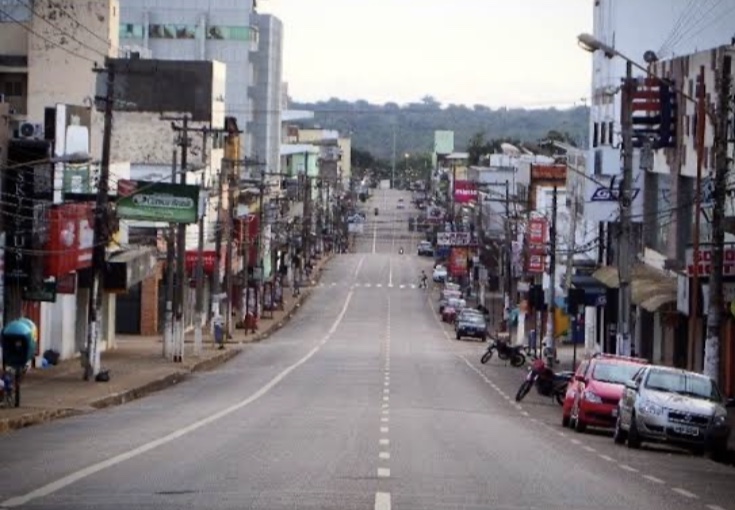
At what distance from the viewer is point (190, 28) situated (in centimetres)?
15050

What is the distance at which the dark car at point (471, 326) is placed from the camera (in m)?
99.3

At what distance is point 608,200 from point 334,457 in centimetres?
4850

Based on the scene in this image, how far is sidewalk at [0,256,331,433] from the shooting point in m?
38.7

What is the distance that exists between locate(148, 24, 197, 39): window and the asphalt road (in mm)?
95431

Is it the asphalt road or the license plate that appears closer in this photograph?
the asphalt road

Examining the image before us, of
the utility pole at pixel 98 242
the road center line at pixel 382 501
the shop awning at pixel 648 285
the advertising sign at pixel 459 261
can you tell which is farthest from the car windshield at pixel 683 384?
the advertising sign at pixel 459 261

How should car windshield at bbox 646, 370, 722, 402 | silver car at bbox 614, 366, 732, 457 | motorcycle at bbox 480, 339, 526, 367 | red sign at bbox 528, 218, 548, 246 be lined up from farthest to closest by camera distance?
red sign at bbox 528, 218, 548, 246 < motorcycle at bbox 480, 339, 526, 367 < car windshield at bbox 646, 370, 722, 402 < silver car at bbox 614, 366, 732, 457

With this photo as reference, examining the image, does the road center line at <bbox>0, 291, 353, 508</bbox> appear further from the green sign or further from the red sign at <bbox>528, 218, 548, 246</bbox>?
the red sign at <bbox>528, 218, 548, 246</bbox>

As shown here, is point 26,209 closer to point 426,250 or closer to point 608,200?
point 608,200

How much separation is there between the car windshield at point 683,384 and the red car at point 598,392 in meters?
2.86

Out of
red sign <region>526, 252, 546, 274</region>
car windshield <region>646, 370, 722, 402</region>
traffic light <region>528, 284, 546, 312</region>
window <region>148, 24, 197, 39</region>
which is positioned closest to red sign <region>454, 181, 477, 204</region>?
window <region>148, 24, 197, 39</region>

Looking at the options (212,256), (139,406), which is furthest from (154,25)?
(139,406)

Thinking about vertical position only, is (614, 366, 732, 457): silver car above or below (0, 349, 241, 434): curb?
above

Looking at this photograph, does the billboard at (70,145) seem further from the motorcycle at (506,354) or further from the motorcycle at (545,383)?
the motorcycle at (506,354)
